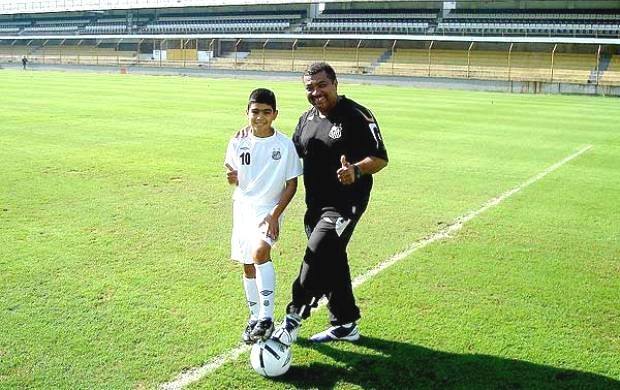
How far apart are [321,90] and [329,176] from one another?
557 millimetres

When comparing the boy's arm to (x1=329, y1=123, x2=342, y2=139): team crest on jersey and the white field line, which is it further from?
the white field line

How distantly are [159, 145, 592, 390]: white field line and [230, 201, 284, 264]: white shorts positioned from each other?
2.03 feet

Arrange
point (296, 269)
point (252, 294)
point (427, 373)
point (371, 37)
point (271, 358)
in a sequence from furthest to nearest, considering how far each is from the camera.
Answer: point (371, 37) → point (296, 269) → point (252, 294) → point (427, 373) → point (271, 358)

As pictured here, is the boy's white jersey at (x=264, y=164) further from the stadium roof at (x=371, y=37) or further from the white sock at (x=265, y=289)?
the stadium roof at (x=371, y=37)

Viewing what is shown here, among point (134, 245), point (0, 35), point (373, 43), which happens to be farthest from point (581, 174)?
point (0, 35)

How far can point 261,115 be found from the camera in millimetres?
4090

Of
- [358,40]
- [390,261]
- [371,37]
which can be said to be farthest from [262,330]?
[358,40]

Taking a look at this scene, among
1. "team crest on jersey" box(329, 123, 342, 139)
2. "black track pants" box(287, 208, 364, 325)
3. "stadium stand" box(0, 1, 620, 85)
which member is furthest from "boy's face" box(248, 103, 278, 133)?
"stadium stand" box(0, 1, 620, 85)

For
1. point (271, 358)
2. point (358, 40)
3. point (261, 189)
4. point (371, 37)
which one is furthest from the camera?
point (358, 40)

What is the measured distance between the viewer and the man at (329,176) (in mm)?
4105

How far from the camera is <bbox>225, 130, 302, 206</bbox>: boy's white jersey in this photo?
4.16m

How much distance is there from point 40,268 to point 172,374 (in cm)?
244

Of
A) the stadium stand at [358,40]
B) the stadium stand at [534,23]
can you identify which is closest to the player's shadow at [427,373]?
the stadium stand at [358,40]

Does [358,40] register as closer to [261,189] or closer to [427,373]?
[261,189]
